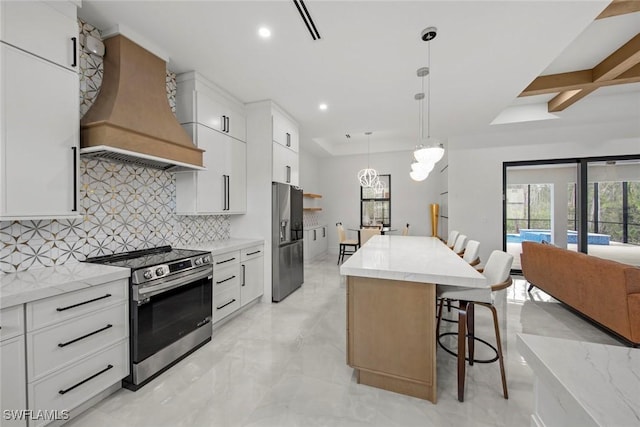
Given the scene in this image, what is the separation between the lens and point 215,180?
3.09m

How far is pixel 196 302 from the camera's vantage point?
237 cm

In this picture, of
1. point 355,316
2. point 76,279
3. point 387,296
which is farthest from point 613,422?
point 76,279

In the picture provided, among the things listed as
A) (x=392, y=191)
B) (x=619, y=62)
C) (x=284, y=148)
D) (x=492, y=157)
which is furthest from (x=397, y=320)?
(x=392, y=191)

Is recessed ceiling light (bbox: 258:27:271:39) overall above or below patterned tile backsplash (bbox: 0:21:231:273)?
above

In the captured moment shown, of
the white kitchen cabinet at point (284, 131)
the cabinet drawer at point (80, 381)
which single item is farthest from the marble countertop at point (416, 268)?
the white kitchen cabinet at point (284, 131)

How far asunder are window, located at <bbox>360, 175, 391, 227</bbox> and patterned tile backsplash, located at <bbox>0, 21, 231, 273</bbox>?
512 cm

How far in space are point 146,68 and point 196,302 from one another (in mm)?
2173

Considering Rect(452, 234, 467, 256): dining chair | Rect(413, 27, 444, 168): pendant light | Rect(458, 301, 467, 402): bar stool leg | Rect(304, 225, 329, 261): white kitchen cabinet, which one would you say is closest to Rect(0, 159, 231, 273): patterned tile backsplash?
Rect(413, 27, 444, 168): pendant light

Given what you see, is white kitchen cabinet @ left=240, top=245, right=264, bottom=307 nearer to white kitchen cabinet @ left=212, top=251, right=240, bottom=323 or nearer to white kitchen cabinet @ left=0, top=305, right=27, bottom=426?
white kitchen cabinet @ left=212, top=251, right=240, bottom=323

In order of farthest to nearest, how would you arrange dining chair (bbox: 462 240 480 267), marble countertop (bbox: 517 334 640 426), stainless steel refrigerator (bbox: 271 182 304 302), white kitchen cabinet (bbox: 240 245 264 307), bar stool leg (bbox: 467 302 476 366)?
stainless steel refrigerator (bbox: 271 182 304 302) < white kitchen cabinet (bbox: 240 245 264 307) < dining chair (bbox: 462 240 480 267) < bar stool leg (bbox: 467 302 476 366) < marble countertop (bbox: 517 334 640 426)

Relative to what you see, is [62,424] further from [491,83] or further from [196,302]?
[491,83]

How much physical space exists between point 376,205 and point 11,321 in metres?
6.69

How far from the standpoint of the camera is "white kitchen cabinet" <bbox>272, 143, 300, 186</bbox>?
3.66 meters

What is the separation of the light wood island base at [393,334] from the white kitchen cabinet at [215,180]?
6.39ft
